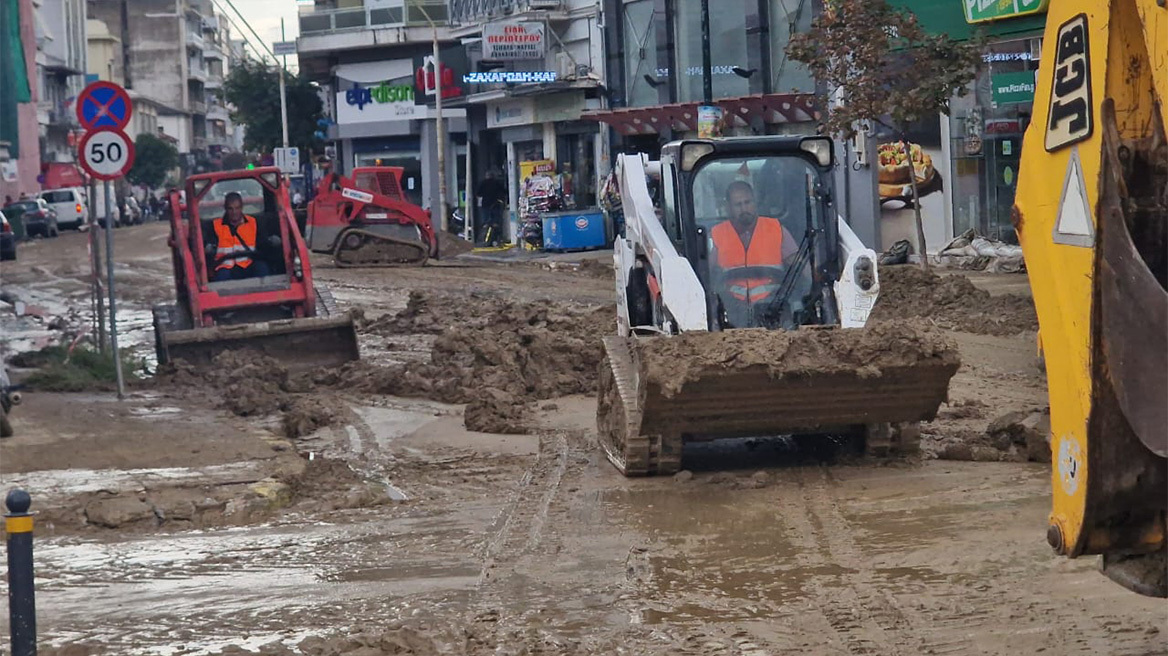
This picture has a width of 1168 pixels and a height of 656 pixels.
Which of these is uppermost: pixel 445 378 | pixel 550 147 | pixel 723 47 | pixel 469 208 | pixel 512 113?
pixel 723 47

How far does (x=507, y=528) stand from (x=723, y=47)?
84.2 ft

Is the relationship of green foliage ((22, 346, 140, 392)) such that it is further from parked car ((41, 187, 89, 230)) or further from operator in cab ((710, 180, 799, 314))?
parked car ((41, 187, 89, 230))

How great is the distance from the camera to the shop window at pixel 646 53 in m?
35.3

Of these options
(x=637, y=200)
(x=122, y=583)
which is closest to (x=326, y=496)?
(x=122, y=583)

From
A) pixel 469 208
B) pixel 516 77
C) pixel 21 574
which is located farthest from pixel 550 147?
pixel 21 574

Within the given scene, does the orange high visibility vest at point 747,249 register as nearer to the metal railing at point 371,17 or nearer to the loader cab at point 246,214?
the loader cab at point 246,214

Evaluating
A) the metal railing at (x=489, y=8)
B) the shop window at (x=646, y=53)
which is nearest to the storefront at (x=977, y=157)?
the shop window at (x=646, y=53)

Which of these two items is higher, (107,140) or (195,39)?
(195,39)

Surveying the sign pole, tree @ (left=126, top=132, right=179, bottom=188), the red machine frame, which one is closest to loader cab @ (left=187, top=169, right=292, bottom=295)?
the red machine frame

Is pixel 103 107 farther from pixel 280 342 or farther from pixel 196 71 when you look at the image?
pixel 196 71

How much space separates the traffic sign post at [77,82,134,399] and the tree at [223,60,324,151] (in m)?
56.3

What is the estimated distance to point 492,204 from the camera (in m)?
43.8

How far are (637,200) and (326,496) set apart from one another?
2886 millimetres

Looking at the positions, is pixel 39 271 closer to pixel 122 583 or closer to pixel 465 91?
pixel 465 91
